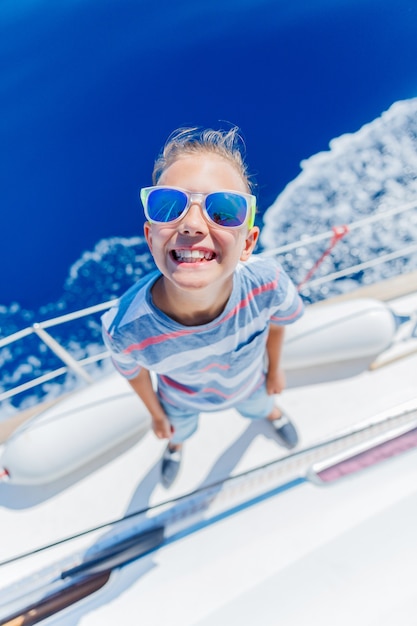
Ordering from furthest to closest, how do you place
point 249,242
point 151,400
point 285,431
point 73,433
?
point 285,431 < point 73,433 < point 151,400 < point 249,242

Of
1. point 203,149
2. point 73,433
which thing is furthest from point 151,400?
point 203,149

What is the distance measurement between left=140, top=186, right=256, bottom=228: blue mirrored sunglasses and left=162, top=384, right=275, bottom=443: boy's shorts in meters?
0.58

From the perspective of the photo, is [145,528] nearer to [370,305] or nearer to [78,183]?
[370,305]

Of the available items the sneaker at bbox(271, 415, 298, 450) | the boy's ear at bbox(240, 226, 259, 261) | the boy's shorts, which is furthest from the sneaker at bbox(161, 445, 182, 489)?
the boy's ear at bbox(240, 226, 259, 261)

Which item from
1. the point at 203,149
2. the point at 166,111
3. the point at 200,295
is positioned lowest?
the point at 200,295

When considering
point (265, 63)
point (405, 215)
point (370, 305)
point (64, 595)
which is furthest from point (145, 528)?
point (265, 63)

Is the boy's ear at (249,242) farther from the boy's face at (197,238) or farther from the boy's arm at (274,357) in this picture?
the boy's arm at (274,357)

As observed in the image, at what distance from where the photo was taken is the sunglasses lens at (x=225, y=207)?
0.57 meters

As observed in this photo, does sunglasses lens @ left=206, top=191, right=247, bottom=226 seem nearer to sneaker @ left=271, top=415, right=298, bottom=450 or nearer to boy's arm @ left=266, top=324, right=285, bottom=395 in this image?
boy's arm @ left=266, top=324, right=285, bottom=395

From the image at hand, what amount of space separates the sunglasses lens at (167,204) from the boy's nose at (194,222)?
1 centimetres

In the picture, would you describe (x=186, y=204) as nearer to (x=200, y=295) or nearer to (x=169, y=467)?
(x=200, y=295)

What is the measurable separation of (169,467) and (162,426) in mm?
344

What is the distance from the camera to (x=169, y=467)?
1291 millimetres

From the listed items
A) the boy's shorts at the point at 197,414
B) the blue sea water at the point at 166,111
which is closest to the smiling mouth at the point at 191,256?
the boy's shorts at the point at 197,414
